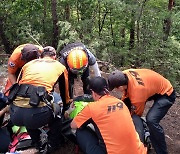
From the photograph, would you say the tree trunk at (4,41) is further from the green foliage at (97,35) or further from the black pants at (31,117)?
the black pants at (31,117)

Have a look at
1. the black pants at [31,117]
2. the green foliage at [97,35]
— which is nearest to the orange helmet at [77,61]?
the black pants at [31,117]

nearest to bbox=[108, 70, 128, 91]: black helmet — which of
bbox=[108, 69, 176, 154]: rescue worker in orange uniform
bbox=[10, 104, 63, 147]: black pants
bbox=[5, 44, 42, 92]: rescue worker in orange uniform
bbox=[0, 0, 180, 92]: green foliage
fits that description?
bbox=[108, 69, 176, 154]: rescue worker in orange uniform

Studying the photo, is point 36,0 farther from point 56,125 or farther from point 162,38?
point 56,125

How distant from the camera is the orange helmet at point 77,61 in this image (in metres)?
4.37

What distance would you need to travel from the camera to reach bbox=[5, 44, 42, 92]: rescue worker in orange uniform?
4.20 m

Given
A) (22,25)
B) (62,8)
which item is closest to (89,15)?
(62,8)

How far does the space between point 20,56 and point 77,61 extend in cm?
96

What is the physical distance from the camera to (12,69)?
4.76 m

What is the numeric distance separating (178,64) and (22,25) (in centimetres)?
493

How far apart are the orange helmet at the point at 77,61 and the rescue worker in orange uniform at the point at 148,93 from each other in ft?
1.89

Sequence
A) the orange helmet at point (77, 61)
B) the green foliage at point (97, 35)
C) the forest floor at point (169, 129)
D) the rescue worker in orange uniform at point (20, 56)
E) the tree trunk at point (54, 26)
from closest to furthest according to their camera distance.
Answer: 1. the rescue worker in orange uniform at point (20, 56)
2. the orange helmet at point (77, 61)
3. the forest floor at point (169, 129)
4. the green foliage at point (97, 35)
5. the tree trunk at point (54, 26)

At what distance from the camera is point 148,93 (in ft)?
13.7

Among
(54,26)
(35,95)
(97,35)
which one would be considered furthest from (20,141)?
(97,35)

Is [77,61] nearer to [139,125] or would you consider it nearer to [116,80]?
[116,80]
